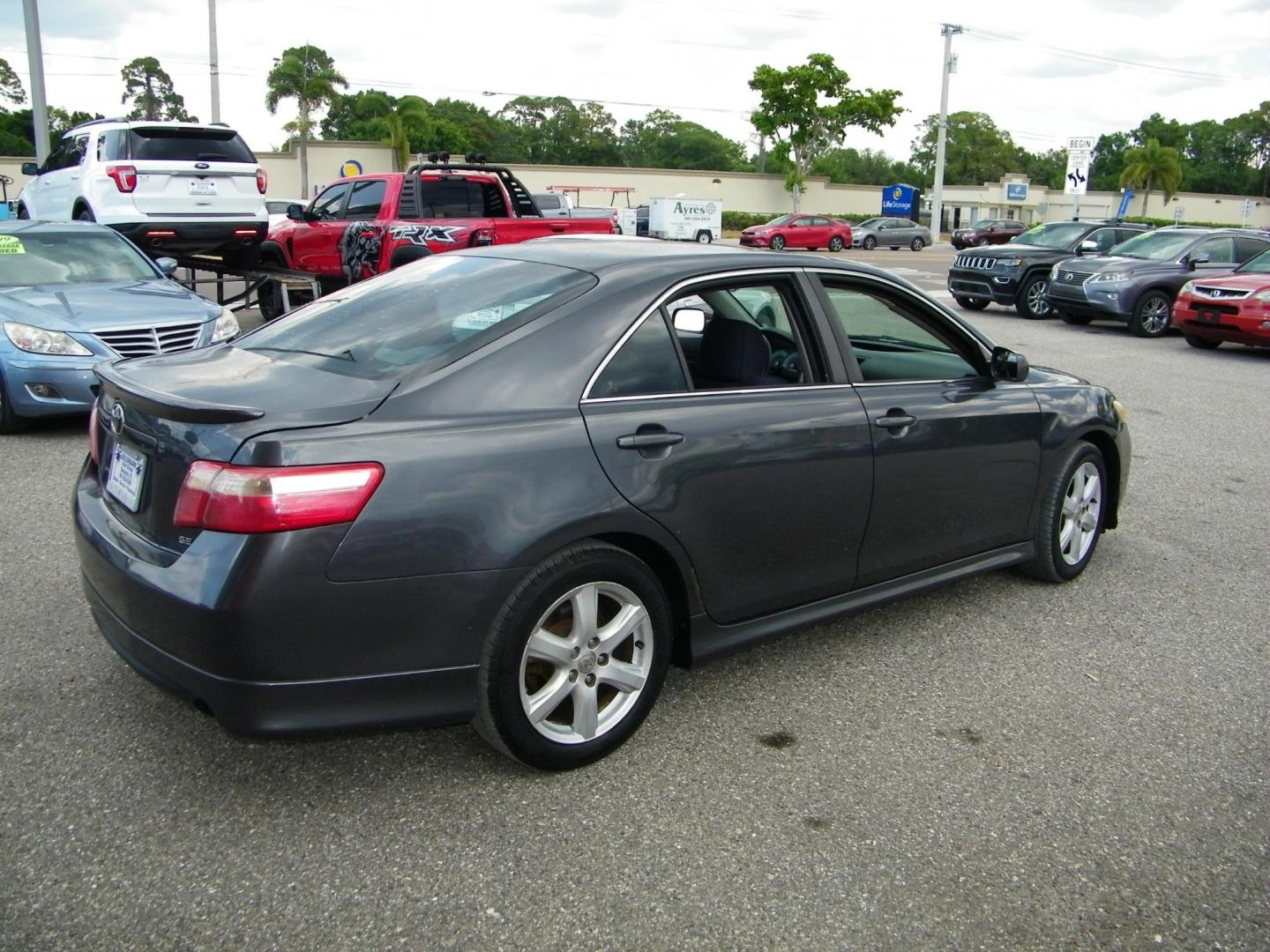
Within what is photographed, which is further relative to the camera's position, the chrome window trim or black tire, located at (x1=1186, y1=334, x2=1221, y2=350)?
black tire, located at (x1=1186, y1=334, x2=1221, y2=350)

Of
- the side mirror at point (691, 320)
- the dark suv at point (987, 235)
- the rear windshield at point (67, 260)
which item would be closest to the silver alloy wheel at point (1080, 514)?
the side mirror at point (691, 320)

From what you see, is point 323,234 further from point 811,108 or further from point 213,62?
point 811,108

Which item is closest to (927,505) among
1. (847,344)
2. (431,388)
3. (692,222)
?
(847,344)

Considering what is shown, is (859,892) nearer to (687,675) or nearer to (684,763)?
(684,763)

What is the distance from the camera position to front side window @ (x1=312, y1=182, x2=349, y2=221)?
13602 millimetres

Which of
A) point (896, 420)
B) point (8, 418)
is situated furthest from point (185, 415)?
point (8, 418)

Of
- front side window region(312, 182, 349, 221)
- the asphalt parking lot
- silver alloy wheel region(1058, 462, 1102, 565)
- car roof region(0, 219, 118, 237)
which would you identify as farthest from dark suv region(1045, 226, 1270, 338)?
car roof region(0, 219, 118, 237)

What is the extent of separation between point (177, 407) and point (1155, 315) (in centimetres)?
1632

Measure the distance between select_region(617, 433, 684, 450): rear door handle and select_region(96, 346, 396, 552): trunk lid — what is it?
2.27 ft

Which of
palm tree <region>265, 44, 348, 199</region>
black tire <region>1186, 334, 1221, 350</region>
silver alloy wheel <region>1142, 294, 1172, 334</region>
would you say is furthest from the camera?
palm tree <region>265, 44, 348, 199</region>

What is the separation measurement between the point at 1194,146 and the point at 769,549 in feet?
444

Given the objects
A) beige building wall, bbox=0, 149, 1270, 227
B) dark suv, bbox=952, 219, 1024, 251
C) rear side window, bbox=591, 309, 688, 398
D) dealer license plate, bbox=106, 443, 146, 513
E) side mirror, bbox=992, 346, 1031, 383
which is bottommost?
dealer license plate, bbox=106, 443, 146, 513

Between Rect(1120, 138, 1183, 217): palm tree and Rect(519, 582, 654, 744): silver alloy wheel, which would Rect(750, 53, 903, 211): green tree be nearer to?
Rect(1120, 138, 1183, 217): palm tree

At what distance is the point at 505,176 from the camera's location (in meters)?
13.2
